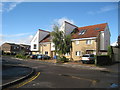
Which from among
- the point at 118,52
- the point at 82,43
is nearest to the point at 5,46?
the point at 82,43

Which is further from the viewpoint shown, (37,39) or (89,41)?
(37,39)

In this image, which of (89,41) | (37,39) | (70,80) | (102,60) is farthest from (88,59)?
(37,39)

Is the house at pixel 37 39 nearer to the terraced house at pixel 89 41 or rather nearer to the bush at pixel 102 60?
the terraced house at pixel 89 41

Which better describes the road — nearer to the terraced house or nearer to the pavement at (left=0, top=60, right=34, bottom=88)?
the pavement at (left=0, top=60, right=34, bottom=88)

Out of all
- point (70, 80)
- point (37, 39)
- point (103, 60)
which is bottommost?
point (70, 80)

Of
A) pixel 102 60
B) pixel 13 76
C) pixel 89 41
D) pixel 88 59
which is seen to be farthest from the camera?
pixel 89 41

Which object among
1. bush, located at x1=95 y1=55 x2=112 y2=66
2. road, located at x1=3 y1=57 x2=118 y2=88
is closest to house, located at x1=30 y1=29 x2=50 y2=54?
bush, located at x1=95 y1=55 x2=112 y2=66

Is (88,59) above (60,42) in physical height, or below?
below

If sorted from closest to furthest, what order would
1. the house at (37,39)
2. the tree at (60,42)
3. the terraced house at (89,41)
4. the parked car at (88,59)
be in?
the parked car at (88,59) < the tree at (60,42) < the terraced house at (89,41) < the house at (37,39)

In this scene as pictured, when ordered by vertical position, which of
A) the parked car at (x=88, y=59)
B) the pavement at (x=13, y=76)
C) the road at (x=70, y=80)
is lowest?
the road at (x=70, y=80)

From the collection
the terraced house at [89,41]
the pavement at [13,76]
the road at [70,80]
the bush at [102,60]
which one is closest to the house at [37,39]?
the terraced house at [89,41]

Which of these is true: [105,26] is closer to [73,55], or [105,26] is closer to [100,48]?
[100,48]

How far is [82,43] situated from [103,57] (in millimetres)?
8258

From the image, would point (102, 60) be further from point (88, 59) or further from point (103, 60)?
point (88, 59)
